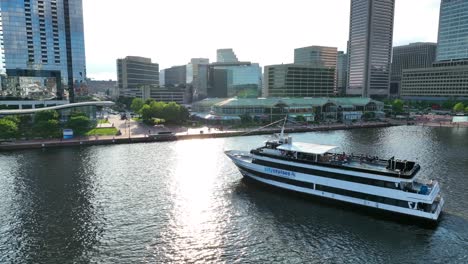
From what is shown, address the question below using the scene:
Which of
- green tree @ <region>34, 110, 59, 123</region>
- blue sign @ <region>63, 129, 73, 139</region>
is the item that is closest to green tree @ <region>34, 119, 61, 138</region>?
blue sign @ <region>63, 129, 73, 139</region>

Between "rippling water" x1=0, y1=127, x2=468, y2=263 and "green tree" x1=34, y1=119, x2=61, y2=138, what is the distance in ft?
103

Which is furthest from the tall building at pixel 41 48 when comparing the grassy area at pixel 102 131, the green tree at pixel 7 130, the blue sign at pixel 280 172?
the blue sign at pixel 280 172

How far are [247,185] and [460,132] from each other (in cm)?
10819

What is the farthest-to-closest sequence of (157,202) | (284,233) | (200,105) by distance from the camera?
(200,105) < (157,202) < (284,233)

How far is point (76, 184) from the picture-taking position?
2147 inches

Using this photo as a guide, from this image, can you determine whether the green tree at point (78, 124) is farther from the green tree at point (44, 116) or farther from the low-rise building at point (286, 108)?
the low-rise building at point (286, 108)

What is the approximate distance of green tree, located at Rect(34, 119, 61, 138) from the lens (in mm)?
96562

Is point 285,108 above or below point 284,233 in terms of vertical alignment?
above

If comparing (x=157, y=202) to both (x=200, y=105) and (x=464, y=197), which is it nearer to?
(x=464, y=197)

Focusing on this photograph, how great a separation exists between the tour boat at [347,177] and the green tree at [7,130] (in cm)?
7597

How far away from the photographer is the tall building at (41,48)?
144125 mm

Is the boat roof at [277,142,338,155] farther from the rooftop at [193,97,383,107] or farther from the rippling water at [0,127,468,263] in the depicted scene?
the rooftop at [193,97,383,107]

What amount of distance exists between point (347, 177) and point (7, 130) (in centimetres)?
9623

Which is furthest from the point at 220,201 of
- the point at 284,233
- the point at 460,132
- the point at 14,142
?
the point at 460,132
